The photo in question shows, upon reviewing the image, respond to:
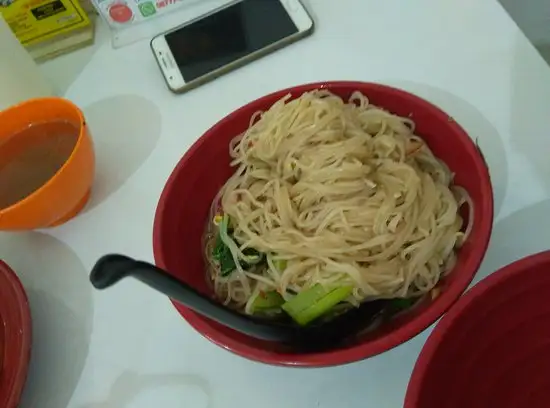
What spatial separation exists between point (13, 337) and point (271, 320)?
0.26 meters

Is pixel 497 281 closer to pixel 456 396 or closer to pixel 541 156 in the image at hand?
pixel 456 396

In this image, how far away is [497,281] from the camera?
0.52m

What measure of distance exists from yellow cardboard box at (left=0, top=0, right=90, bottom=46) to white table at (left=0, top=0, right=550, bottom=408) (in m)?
0.04

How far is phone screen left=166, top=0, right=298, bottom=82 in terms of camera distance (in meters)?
0.88

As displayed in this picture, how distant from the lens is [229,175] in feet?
2.41

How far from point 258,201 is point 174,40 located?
0.32 m

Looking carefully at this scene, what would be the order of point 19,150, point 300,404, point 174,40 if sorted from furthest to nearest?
point 174,40 < point 19,150 < point 300,404

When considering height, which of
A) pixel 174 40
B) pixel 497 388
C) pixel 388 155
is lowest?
pixel 497 388

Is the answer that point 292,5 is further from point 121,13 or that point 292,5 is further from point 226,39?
point 121,13

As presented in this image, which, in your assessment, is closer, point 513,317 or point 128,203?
point 513,317

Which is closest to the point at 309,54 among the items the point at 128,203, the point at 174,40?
the point at 174,40

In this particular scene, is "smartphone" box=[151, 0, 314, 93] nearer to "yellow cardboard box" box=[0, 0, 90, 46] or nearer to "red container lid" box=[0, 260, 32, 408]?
"yellow cardboard box" box=[0, 0, 90, 46]

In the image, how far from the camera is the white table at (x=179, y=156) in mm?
652

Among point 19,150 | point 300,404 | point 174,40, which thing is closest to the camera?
point 300,404
